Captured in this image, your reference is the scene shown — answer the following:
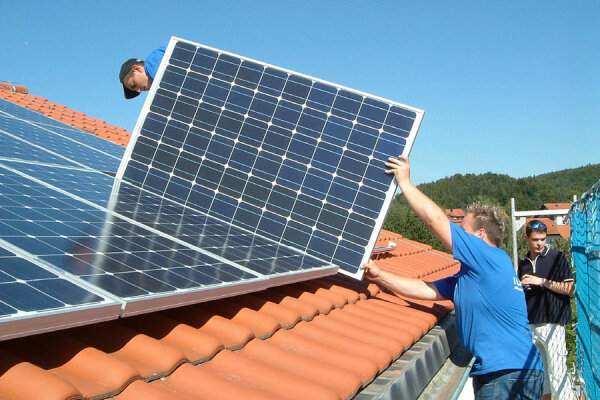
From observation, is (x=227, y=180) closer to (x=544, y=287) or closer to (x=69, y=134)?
(x=544, y=287)

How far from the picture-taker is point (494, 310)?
14.4ft

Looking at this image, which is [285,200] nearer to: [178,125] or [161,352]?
[178,125]

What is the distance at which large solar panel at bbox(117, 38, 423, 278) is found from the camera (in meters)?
5.88

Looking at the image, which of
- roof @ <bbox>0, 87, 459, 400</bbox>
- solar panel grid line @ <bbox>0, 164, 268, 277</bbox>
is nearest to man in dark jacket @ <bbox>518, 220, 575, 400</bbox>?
roof @ <bbox>0, 87, 459, 400</bbox>

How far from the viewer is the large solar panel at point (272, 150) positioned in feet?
19.3

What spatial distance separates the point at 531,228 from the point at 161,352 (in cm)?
543

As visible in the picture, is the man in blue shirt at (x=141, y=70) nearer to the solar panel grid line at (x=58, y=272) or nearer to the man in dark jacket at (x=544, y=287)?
the solar panel grid line at (x=58, y=272)

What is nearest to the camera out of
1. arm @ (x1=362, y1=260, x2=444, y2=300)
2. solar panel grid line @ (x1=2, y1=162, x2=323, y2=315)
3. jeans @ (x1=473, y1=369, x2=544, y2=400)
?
solar panel grid line @ (x1=2, y1=162, x2=323, y2=315)

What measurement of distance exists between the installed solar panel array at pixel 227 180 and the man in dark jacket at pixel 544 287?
2.38m

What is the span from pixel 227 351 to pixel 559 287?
4.66m

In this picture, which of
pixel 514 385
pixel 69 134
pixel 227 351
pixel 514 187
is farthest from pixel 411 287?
pixel 514 187

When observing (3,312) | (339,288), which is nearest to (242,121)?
(339,288)

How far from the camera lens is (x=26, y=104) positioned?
1373 cm

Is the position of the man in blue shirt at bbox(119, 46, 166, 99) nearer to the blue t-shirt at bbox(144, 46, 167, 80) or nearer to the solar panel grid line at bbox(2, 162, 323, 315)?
the blue t-shirt at bbox(144, 46, 167, 80)
